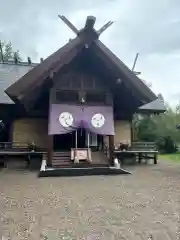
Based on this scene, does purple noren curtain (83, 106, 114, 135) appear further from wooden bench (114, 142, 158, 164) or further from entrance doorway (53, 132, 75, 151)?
entrance doorway (53, 132, 75, 151)

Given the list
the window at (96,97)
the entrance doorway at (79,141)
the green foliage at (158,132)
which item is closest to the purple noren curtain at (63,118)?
the window at (96,97)

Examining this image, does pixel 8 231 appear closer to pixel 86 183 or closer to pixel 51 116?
pixel 86 183

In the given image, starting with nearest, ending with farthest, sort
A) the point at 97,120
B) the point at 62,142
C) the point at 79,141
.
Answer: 1. the point at 97,120
2. the point at 79,141
3. the point at 62,142

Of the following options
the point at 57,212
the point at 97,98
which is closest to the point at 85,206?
the point at 57,212

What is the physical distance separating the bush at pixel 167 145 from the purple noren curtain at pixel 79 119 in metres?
16.2

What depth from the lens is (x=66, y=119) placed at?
478 inches

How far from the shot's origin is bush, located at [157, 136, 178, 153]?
2778 centimetres

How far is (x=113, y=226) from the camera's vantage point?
14.9 feet

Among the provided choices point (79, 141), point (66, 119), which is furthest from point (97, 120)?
point (79, 141)

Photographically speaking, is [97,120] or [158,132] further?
[158,132]

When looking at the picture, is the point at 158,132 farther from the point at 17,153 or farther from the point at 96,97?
the point at 17,153

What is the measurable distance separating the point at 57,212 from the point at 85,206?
0.66 m

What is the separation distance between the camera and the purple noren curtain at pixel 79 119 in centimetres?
1203

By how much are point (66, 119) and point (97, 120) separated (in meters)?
1.29
